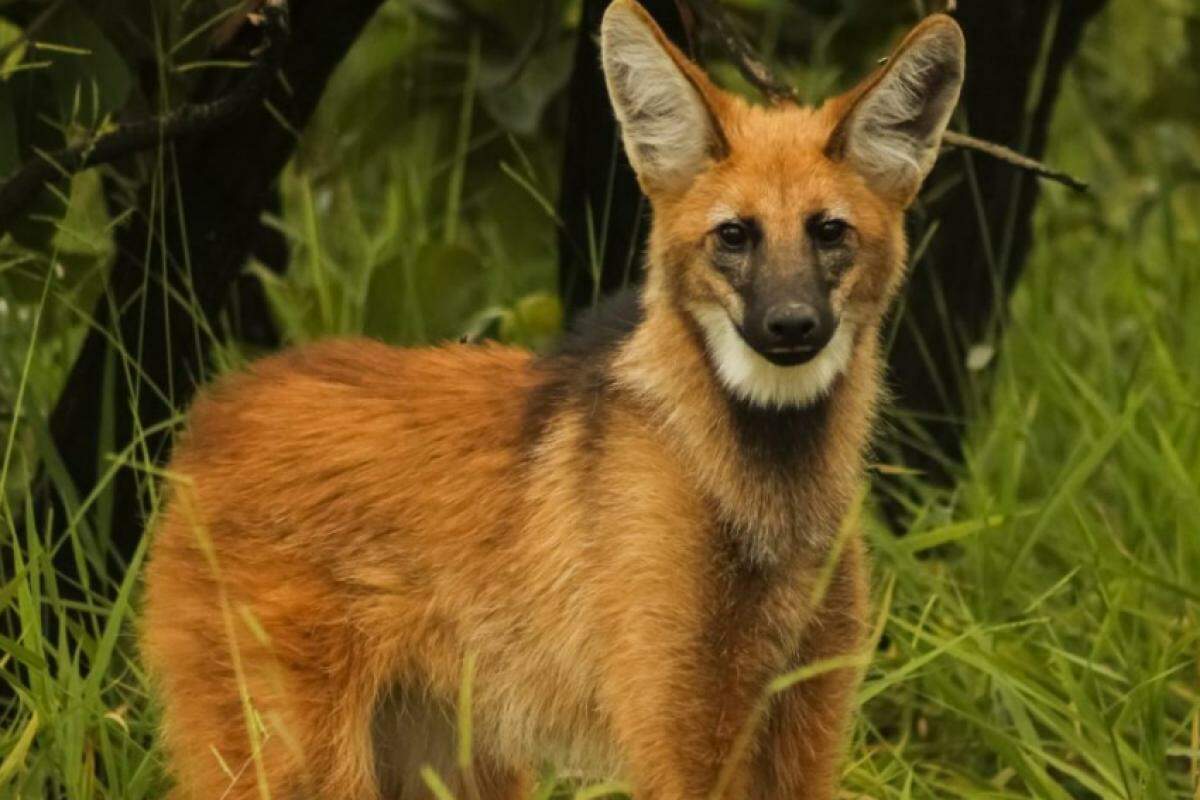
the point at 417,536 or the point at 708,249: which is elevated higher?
the point at 708,249

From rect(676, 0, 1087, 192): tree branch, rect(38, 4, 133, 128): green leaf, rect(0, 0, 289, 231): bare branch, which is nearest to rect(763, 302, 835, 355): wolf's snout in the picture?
rect(676, 0, 1087, 192): tree branch

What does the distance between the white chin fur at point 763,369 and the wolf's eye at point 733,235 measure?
96mm

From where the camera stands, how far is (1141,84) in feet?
20.7

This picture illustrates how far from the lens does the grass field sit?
3.88 metres

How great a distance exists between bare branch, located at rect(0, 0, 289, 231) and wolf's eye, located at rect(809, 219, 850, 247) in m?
1.10

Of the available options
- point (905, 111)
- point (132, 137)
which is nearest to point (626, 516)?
point (905, 111)

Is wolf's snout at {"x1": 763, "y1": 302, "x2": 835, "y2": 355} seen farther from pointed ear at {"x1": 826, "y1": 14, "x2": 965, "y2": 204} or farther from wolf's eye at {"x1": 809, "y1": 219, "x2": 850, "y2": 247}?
pointed ear at {"x1": 826, "y1": 14, "x2": 965, "y2": 204}

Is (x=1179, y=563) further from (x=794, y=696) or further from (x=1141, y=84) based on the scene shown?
(x=1141, y=84)

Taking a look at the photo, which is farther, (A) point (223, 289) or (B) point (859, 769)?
(A) point (223, 289)

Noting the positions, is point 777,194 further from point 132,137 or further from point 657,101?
point 132,137

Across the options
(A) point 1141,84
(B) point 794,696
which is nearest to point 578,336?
(B) point 794,696

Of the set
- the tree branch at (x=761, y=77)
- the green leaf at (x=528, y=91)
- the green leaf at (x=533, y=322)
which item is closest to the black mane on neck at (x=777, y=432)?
the tree branch at (x=761, y=77)

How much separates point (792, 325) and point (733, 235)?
0.21 m

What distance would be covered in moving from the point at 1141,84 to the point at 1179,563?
222 centimetres
